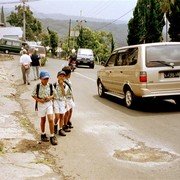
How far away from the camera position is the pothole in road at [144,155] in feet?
25.0

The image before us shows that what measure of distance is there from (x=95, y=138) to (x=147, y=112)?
3704 millimetres

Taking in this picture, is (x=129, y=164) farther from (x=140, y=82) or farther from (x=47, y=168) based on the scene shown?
(x=140, y=82)

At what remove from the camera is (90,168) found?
23.2 feet

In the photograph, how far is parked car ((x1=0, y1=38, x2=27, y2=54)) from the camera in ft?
194

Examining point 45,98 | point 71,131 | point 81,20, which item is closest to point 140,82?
point 71,131

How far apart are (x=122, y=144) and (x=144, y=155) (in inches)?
35.1

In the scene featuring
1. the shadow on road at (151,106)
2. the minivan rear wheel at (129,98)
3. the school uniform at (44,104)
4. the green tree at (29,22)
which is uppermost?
the green tree at (29,22)

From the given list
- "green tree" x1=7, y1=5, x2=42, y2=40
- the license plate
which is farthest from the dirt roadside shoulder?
"green tree" x1=7, y1=5, x2=42, y2=40

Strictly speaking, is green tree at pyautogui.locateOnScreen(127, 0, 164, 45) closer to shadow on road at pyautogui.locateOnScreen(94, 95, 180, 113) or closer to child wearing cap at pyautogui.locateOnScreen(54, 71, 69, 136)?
shadow on road at pyautogui.locateOnScreen(94, 95, 180, 113)

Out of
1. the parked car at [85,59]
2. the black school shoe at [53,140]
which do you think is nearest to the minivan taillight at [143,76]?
the black school shoe at [53,140]

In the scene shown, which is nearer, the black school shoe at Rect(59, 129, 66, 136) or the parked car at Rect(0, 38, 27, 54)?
the black school shoe at Rect(59, 129, 66, 136)

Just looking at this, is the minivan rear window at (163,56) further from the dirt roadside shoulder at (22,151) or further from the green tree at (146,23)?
the green tree at (146,23)

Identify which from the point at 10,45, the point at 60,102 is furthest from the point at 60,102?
the point at 10,45

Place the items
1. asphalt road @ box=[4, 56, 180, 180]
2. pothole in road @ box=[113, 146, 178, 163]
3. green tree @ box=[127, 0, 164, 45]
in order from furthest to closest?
green tree @ box=[127, 0, 164, 45] → pothole in road @ box=[113, 146, 178, 163] → asphalt road @ box=[4, 56, 180, 180]
